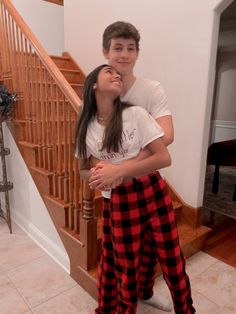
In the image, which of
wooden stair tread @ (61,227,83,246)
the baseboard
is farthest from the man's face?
the baseboard

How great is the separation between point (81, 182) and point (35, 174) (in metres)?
0.67

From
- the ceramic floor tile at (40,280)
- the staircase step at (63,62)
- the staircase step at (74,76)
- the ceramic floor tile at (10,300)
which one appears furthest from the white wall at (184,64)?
the ceramic floor tile at (10,300)

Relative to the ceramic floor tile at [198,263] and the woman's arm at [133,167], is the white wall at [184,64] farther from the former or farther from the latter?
the woman's arm at [133,167]

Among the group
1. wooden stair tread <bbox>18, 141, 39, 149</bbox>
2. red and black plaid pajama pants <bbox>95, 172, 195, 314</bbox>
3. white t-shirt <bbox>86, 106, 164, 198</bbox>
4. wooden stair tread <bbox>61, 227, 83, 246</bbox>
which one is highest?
white t-shirt <bbox>86, 106, 164, 198</bbox>

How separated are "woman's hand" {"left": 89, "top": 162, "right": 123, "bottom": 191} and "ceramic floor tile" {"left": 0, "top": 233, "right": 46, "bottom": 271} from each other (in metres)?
1.49

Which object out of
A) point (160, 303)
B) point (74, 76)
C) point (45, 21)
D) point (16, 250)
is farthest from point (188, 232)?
Result: point (45, 21)

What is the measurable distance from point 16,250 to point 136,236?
1556 millimetres

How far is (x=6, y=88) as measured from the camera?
247cm

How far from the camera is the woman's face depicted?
1021 mm

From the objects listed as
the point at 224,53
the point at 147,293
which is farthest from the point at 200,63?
the point at 224,53

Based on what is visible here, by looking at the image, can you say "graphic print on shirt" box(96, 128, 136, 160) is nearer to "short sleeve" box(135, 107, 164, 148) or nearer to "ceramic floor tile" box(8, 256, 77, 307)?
"short sleeve" box(135, 107, 164, 148)

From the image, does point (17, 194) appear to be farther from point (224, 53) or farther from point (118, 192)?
point (224, 53)

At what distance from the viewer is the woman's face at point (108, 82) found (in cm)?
102

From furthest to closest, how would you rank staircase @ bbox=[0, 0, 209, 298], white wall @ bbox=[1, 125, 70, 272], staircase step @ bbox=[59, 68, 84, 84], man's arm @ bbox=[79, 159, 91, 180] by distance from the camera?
1. staircase step @ bbox=[59, 68, 84, 84]
2. white wall @ bbox=[1, 125, 70, 272]
3. staircase @ bbox=[0, 0, 209, 298]
4. man's arm @ bbox=[79, 159, 91, 180]
